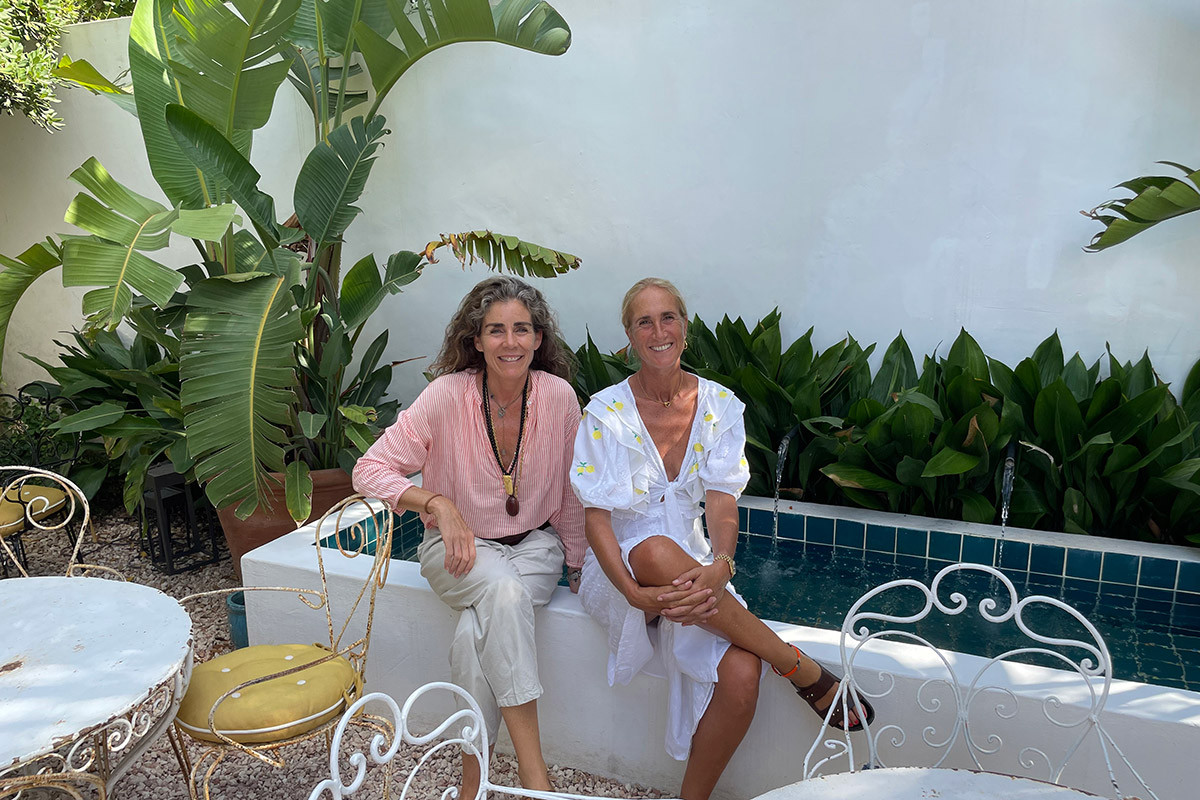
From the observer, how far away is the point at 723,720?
2229mm

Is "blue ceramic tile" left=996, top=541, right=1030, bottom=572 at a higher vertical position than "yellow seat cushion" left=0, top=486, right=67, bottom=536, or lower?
higher

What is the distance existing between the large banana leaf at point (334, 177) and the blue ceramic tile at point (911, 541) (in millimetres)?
2559

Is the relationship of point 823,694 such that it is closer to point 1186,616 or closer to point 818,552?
point 818,552

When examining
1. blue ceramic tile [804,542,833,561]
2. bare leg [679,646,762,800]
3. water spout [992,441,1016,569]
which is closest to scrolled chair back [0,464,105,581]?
bare leg [679,646,762,800]

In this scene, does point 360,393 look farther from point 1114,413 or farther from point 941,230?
point 1114,413

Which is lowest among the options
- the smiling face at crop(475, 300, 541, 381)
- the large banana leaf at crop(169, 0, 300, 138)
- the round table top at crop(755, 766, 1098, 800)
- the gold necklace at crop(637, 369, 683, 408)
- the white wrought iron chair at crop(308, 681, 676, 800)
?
the round table top at crop(755, 766, 1098, 800)

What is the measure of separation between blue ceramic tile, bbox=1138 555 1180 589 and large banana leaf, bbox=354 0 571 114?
9.85 ft

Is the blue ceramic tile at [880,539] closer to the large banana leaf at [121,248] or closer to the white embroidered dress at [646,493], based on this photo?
the white embroidered dress at [646,493]

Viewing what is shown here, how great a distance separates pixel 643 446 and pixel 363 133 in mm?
1927

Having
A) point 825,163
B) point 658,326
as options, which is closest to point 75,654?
point 658,326

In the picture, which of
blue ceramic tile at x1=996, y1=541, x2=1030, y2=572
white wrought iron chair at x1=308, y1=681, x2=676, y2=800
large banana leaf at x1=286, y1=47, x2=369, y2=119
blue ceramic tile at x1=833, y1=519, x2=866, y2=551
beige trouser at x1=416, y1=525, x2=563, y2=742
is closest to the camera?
white wrought iron chair at x1=308, y1=681, x2=676, y2=800

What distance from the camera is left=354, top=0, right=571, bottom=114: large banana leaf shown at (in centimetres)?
354

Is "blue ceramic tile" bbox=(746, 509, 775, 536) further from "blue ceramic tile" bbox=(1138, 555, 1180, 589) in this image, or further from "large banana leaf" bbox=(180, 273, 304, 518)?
"large banana leaf" bbox=(180, 273, 304, 518)

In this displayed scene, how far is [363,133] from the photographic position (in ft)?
11.5
